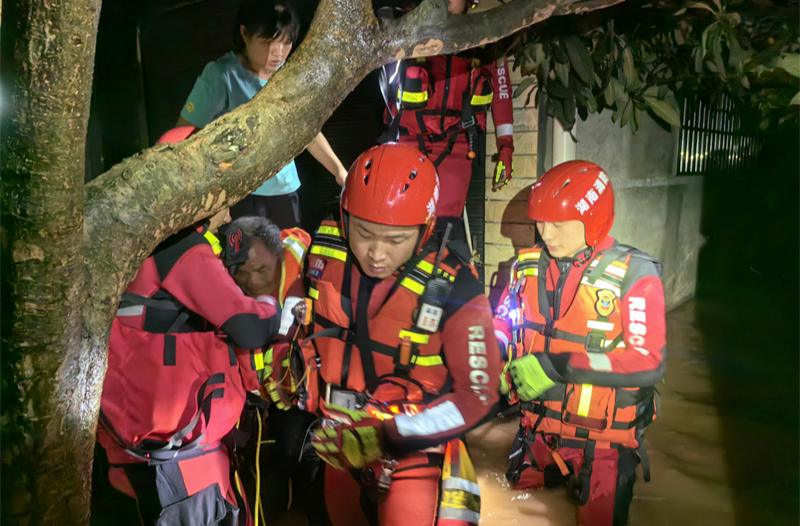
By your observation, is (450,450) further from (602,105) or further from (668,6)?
(668,6)

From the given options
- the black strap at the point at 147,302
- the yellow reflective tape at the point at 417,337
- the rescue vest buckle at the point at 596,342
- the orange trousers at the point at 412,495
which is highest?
the black strap at the point at 147,302

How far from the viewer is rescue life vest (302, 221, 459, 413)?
1.46 m

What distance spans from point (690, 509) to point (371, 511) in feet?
3.72

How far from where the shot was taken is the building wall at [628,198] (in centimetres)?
224

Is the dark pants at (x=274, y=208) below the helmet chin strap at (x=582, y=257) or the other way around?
the other way around

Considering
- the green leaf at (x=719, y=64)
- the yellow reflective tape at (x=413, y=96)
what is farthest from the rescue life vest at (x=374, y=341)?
the green leaf at (x=719, y=64)

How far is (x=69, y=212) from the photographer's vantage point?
26.4 inches

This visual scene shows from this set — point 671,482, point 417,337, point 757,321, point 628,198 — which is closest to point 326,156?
point 417,337

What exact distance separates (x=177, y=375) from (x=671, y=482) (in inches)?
73.1

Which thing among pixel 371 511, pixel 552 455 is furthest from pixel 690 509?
pixel 371 511

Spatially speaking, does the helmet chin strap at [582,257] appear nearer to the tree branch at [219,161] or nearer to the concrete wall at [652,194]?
the concrete wall at [652,194]

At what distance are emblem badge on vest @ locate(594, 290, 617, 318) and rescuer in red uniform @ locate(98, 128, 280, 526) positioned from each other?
108 centimetres

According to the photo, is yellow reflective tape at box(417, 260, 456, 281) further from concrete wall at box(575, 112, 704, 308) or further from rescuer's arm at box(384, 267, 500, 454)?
concrete wall at box(575, 112, 704, 308)

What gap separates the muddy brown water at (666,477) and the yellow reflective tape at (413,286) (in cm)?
97
